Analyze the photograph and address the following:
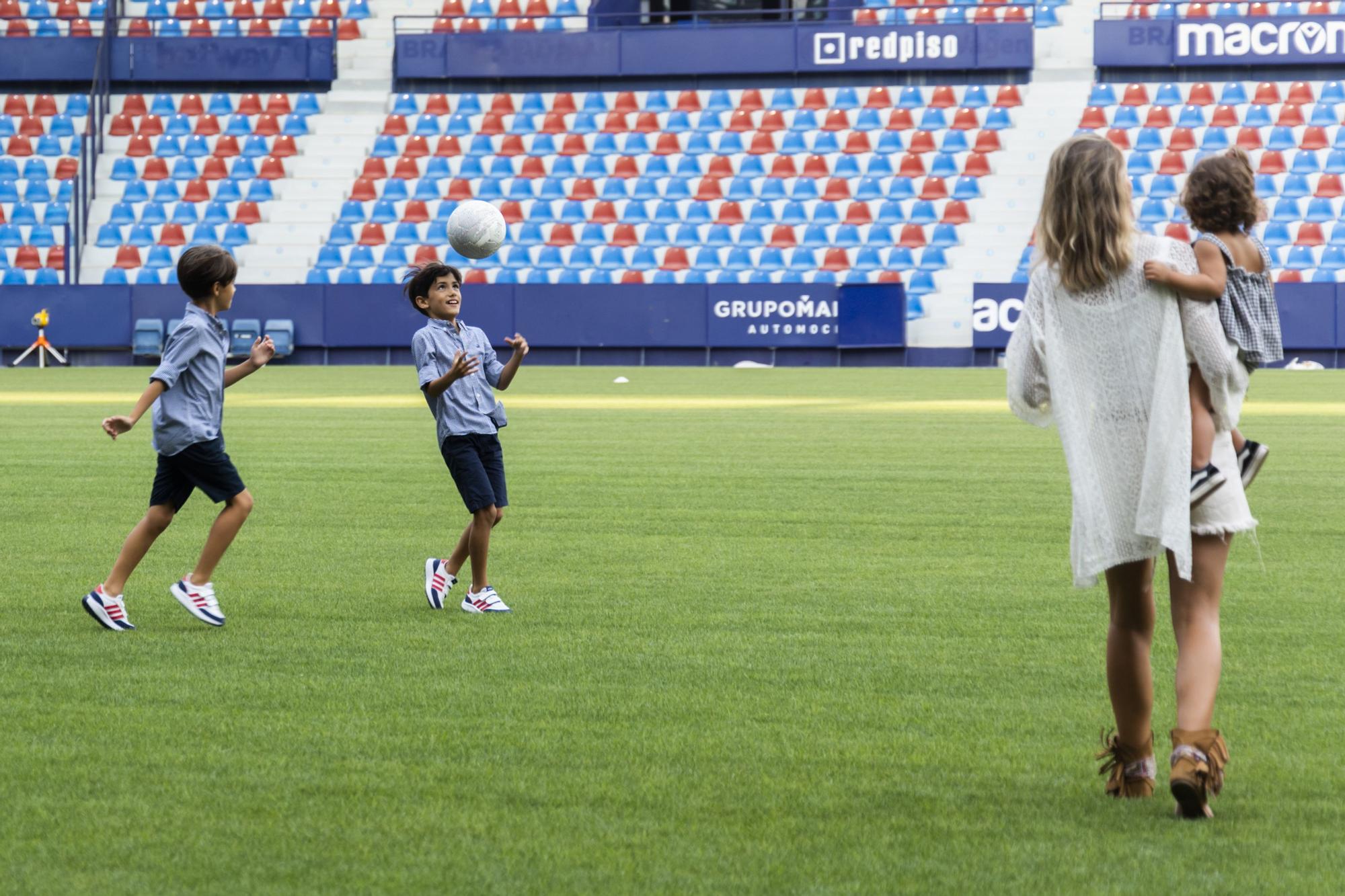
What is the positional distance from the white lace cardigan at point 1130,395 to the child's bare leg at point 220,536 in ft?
13.7

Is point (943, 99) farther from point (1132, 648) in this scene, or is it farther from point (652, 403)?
point (1132, 648)

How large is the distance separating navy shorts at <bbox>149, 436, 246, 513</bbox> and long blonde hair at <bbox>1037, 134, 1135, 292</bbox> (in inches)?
166

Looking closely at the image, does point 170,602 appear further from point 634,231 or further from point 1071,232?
point 634,231

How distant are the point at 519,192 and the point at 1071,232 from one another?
38970mm

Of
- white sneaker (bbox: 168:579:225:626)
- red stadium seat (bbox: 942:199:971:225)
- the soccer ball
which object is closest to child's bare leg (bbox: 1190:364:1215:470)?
white sneaker (bbox: 168:579:225:626)

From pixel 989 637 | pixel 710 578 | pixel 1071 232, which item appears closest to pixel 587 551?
pixel 710 578

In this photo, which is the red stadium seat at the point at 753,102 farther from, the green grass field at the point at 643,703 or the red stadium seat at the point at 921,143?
the green grass field at the point at 643,703

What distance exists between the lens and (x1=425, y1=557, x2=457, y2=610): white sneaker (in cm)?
831

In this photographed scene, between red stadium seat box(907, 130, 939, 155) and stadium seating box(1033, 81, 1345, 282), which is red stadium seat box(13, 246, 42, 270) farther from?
stadium seating box(1033, 81, 1345, 282)

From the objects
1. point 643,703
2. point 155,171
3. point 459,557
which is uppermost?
point 155,171

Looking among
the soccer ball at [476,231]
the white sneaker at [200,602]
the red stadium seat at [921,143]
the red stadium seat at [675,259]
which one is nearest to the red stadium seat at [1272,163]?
the red stadium seat at [921,143]

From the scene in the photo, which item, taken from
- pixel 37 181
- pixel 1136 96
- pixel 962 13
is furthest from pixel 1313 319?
pixel 37 181

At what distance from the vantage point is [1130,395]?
4.67 meters

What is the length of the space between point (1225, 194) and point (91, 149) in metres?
43.4
